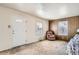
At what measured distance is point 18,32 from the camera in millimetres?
1881

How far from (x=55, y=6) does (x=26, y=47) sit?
2.62ft

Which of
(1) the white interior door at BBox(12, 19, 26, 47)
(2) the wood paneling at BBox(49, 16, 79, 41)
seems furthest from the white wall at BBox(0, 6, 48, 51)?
(2) the wood paneling at BBox(49, 16, 79, 41)

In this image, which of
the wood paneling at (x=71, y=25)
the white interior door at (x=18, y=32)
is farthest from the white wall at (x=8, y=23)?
the wood paneling at (x=71, y=25)

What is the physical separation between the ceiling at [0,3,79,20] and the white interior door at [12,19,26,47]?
21 centimetres

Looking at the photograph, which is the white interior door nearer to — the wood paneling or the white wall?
the white wall

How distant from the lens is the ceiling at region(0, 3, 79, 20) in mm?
1811

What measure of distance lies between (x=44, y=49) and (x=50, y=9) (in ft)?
2.12

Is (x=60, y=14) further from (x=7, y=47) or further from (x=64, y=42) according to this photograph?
(x=7, y=47)

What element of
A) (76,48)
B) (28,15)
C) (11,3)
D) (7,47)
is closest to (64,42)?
(76,48)

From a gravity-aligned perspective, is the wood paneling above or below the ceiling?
below

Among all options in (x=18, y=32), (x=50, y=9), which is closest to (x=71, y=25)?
(x=50, y=9)

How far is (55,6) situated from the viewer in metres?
1.83

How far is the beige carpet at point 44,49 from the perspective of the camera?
72.4 inches

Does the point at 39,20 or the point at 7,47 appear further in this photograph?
the point at 39,20
